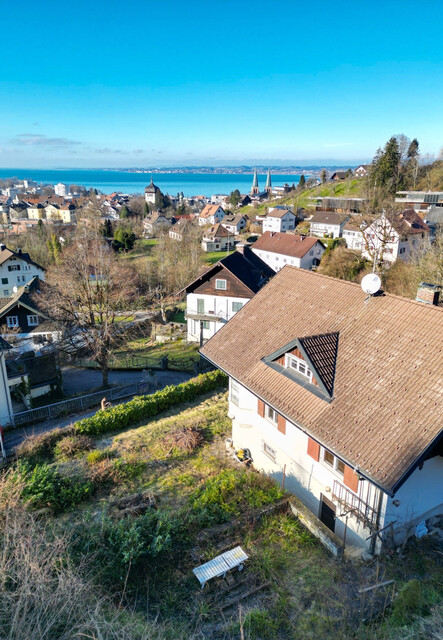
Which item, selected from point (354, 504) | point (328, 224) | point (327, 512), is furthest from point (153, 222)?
point (354, 504)

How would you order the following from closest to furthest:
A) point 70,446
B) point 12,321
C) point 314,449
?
point 314,449 → point 70,446 → point 12,321

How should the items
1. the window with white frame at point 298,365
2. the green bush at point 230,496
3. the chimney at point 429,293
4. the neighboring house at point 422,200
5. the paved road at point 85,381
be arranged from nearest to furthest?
the green bush at point 230,496 → the window with white frame at point 298,365 → the chimney at point 429,293 → the paved road at point 85,381 → the neighboring house at point 422,200

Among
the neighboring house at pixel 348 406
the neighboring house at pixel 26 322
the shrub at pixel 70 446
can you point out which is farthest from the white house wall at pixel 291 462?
the neighboring house at pixel 26 322

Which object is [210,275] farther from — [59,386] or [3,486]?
[3,486]

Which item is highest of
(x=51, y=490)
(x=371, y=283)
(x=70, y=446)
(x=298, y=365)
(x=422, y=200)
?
(x=422, y=200)

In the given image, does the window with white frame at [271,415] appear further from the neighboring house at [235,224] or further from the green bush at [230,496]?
the neighboring house at [235,224]

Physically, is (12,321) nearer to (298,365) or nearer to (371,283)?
(298,365)

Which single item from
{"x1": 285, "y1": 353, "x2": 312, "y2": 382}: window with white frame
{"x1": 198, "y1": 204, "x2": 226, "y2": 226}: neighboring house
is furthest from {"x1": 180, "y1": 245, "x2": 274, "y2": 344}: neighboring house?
{"x1": 198, "y1": 204, "x2": 226, "y2": 226}: neighboring house
